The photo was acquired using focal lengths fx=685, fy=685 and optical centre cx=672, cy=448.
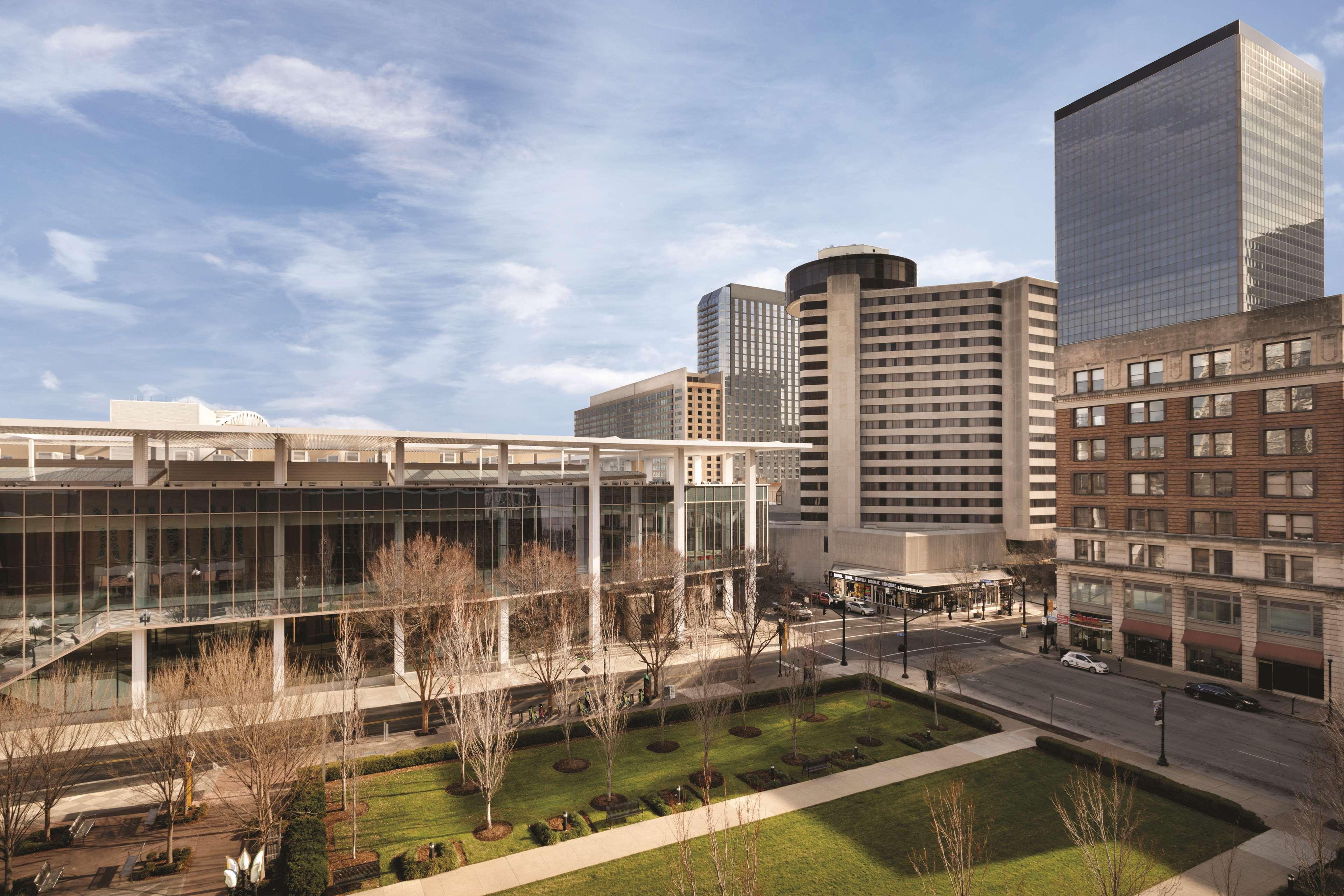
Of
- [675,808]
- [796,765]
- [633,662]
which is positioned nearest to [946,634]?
[633,662]

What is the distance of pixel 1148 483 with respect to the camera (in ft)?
162

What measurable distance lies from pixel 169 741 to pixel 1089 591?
2266 inches

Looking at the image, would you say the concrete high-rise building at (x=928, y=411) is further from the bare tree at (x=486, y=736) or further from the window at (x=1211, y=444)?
the bare tree at (x=486, y=736)

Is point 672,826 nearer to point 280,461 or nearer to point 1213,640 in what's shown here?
point 280,461

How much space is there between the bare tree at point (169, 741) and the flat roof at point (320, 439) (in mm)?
14755

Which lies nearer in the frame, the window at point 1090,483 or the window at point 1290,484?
the window at point 1290,484

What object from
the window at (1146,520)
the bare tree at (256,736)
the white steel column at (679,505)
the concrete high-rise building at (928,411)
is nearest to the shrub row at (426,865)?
the bare tree at (256,736)

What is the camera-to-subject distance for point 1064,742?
1228 inches

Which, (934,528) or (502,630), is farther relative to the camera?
(934,528)

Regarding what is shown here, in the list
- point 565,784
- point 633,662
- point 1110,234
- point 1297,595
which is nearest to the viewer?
point 565,784

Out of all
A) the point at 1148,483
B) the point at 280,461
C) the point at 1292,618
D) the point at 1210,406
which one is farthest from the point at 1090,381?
the point at 280,461

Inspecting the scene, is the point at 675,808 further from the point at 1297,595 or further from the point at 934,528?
the point at 934,528

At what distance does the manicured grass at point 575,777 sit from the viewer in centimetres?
2427

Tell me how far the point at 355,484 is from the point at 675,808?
29.9 m
